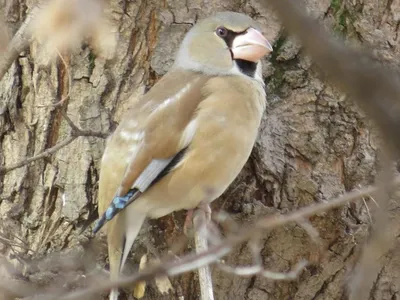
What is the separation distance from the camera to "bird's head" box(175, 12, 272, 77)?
2568 mm

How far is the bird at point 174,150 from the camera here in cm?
246

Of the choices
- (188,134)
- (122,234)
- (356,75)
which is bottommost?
(122,234)

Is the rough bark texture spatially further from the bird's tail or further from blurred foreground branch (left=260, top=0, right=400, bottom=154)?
blurred foreground branch (left=260, top=0, right=400, bottom=154)

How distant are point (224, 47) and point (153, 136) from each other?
1.85ft

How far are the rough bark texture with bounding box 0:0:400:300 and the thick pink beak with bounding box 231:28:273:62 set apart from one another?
0.10m

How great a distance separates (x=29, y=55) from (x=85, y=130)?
1.30 feet

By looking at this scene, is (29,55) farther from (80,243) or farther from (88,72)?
(80,243)

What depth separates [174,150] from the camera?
249 centimetres

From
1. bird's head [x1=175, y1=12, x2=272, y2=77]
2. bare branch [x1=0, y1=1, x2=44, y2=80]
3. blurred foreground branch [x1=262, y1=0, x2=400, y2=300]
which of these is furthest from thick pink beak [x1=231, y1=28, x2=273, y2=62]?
blurred foreground branch [x1=262, y1=0, x2=400, y2=300]

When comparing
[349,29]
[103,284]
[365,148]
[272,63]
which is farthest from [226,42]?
[103,284]

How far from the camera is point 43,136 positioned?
9.00ft

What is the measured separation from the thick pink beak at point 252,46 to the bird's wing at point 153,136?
258 mm

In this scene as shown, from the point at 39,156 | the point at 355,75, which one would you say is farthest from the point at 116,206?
the point at 355,75

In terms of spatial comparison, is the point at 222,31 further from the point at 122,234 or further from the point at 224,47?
the point at 122,234
